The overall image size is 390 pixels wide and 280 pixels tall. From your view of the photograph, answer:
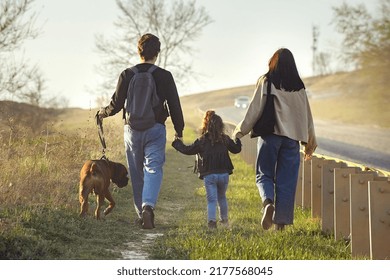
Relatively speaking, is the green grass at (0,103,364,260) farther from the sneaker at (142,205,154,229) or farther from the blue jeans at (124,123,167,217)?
the blue jeans at (124,123,167,217)

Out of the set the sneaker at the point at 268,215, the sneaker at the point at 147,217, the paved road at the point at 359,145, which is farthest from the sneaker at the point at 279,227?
the paved road at the point at 359,145

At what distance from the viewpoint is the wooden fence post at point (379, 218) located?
6.40 metres

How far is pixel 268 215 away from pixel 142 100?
1.85 meters

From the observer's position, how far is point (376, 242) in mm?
6496

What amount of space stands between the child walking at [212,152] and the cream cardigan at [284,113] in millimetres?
611

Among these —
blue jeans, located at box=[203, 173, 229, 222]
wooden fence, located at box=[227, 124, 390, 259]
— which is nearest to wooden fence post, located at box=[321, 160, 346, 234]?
wooden fence, located at box=[227, 124, 390, 259]

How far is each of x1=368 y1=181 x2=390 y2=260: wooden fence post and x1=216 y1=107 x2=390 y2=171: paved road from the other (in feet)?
35.7

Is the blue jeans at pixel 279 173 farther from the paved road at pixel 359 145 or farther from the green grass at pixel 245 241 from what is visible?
the paved road at pixel 359 145

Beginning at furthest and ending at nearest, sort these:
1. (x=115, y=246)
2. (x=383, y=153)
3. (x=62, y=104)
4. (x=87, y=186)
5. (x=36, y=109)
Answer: (x=383, y=153), (x=62, y=104), (x=36, y=109), (x=87, y=186), (x=115, y=246)

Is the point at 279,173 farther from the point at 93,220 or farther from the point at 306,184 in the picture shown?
the point at 93,220

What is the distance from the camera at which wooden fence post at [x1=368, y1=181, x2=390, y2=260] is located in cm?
640
